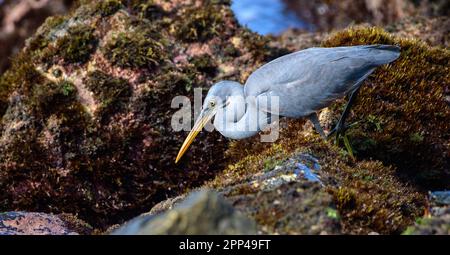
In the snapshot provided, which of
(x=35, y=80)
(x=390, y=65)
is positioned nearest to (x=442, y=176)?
(x=390, y=65)

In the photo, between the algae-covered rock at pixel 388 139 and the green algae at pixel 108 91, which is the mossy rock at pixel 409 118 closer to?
the algae-covered rock at pixel 388 139

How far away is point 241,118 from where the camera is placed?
6.31m

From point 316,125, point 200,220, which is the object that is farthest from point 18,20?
point 200,220

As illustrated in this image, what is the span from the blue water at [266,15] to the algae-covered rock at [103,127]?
8554 millimetres

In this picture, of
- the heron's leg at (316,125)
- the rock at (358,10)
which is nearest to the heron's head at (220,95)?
the heron's leg at (316,125)

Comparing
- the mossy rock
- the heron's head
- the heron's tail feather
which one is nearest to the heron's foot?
the mossy rock

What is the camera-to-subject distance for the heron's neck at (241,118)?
6.20 meters

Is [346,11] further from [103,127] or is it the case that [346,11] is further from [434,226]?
[434,226]

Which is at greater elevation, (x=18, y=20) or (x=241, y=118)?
(x=18, y=20)

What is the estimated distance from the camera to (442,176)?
6.81 meters

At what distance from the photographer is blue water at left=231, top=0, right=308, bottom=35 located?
16.5m

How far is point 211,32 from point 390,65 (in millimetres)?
2494

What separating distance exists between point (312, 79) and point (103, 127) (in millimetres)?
2859

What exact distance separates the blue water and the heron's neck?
10.0 m
